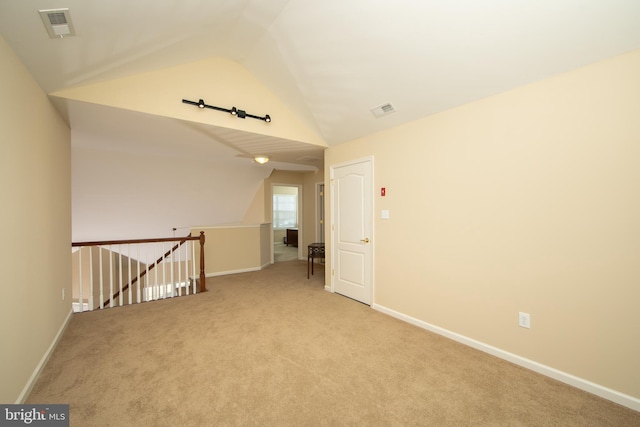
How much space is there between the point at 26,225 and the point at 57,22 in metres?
1.39

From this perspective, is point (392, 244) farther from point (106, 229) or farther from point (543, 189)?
point (106, 229)

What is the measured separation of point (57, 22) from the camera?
1561mm

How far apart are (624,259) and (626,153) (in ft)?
2.34

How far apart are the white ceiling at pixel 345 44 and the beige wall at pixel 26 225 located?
28 cm

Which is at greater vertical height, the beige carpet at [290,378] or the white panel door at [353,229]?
the white panel door at [353,229]

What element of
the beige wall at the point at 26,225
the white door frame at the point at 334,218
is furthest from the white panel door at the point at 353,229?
the beige wall at the point at 26,225

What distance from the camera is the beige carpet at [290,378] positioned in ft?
5.27

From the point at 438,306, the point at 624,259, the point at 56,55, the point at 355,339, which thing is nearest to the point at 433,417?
the point at 355,339

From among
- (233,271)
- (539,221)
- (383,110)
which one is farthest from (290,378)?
(233,271)

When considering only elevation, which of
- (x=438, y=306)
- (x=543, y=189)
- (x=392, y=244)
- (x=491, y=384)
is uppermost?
(x=543, y=189)

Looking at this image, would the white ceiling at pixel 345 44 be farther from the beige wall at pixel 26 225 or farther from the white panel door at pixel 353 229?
the white panel door at pixel 353 229

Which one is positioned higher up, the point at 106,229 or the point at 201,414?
the point at 106,229

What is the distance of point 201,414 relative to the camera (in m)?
1.62

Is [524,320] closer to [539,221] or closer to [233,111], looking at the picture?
[539,221]
